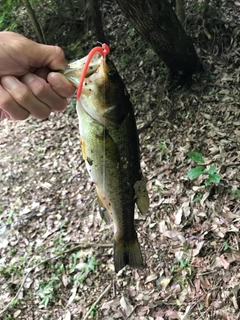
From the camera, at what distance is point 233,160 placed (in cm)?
411

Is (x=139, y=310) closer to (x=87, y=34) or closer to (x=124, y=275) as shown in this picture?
(x=124, y=275)

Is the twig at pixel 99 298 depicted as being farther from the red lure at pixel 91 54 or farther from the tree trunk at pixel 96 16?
the tree trunk at pixel 96 16

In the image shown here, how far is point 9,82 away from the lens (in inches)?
68.1

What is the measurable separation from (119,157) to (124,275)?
2.17m

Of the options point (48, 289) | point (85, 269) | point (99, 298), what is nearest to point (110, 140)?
point (99, 298)

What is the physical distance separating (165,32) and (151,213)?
212 cm

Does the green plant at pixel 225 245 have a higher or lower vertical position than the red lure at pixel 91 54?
lower

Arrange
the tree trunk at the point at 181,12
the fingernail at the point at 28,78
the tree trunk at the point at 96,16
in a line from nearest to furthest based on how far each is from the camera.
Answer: the fingernail at the point at 28,78 → the tree trunk at the point at 181,12 → the tree trunk at the point at 96,16

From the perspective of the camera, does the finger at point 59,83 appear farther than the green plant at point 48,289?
No

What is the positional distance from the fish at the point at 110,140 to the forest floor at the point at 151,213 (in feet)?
4.93

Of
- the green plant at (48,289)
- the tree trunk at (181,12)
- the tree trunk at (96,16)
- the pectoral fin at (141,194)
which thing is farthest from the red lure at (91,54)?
the tree trunk at (96,16)

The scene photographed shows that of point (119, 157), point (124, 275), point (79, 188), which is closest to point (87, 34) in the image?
point (79, 188)

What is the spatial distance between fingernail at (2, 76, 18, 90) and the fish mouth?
0.23 metres

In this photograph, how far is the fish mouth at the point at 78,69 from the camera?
1.75 m
